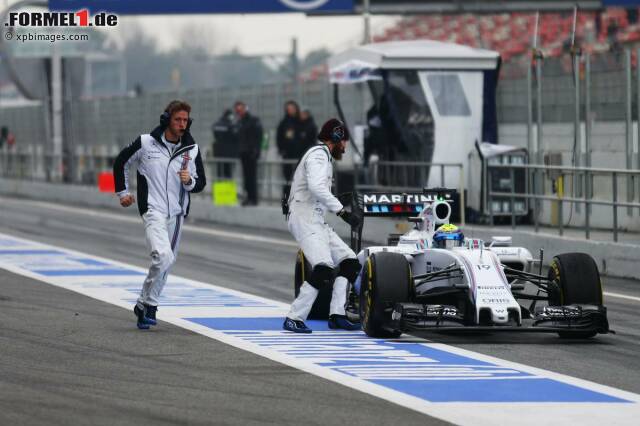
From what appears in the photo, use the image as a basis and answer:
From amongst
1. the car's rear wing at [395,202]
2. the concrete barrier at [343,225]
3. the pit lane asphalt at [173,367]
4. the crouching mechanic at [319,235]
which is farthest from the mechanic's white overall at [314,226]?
the concrete barrier at [343,225]

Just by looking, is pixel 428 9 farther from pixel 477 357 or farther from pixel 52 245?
pixel 477 357

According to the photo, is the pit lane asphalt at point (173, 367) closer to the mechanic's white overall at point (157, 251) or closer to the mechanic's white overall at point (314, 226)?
the mechanic's white overall at point (157, 251)

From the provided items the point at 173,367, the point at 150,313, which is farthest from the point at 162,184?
the point at 173,367

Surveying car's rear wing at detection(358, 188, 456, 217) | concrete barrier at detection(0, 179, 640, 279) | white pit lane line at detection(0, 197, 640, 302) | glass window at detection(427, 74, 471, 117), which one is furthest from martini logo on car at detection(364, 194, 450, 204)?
glass window at detection(427, 74, 471, 117)

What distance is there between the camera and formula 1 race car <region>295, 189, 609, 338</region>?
12398mm

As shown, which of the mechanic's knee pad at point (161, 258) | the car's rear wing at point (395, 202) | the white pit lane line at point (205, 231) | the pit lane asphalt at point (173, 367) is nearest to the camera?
the pit lane asphalt at point (173, 367)

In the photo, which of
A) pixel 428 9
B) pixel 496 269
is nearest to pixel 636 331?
pixel 496 269

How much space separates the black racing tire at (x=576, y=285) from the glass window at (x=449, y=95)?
47.1ft

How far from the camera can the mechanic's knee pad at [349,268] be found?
43.7 feet

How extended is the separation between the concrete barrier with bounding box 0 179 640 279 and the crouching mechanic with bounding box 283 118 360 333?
652 centimetres

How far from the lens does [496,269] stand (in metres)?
12.6

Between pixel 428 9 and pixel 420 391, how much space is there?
27.5m

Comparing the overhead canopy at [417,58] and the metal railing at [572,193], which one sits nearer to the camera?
the metal railing at [572,193]

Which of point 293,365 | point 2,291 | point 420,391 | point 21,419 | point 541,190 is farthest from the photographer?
point 541,190
